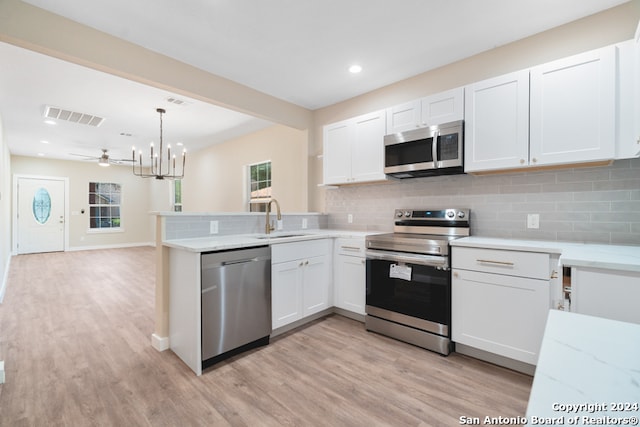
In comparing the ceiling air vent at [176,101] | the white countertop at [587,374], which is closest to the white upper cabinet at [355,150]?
the ceiling air vent at [176,101]

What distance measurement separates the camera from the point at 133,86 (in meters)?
3.50

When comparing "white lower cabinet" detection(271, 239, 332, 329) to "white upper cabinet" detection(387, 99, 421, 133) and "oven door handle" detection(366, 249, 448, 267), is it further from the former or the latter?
"white upper cabinet" detection(387, 99, 421, 133)

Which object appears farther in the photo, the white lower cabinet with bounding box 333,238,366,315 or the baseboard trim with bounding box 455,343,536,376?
the white lower cabinet with bounding box 333,238,366,315

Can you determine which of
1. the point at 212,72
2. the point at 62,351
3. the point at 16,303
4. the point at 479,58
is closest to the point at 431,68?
the point at 479,58

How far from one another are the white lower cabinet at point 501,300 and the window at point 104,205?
10106mm

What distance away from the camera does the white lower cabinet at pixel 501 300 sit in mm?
1982

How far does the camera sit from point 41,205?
26.0 ft

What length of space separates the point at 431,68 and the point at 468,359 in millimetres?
2746

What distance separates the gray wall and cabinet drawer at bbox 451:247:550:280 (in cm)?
55

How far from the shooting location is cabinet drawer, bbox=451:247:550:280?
1974 millimetres

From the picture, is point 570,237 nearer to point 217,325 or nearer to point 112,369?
point 217,325

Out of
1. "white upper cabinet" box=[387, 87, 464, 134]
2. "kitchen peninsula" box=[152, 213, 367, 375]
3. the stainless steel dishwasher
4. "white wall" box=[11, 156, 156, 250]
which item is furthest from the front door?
"white upper cabinet" box=[387, 87, 464, 134]

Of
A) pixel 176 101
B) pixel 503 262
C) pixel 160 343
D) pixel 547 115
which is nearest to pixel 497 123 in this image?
pixel 547 115

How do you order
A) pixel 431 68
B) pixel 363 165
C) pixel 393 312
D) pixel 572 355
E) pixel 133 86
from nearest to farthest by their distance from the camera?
pixel 572 355
pixel 393 312
pixel 431 68
pixel 363 165
pixel 133 86
